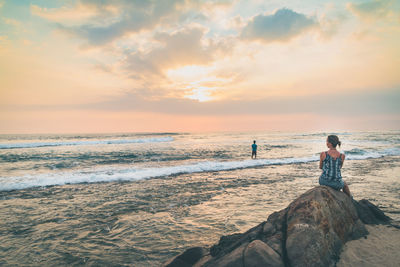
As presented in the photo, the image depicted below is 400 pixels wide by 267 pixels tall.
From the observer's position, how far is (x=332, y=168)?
17.1ft

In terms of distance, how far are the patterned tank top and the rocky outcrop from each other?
35cm

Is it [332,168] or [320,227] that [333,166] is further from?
[320,227]

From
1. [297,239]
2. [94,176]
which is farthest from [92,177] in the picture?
[297,239]

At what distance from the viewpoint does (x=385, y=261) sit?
3852 mm

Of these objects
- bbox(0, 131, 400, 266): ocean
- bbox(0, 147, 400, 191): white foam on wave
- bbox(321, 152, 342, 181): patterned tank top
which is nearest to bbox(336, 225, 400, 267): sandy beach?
bbox(321, 152, 342, 181): patterned tank top

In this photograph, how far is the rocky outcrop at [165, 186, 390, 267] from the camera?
11.3 ft

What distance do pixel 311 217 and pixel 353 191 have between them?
24.3ft

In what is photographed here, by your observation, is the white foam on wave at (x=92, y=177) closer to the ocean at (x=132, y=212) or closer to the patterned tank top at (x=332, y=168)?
the ocean at (x=132, y=212)

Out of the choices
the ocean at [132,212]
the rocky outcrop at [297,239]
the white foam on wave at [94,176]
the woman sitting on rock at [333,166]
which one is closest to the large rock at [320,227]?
the rocky outcrop at [297,239]

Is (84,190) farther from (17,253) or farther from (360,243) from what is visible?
(360,243)

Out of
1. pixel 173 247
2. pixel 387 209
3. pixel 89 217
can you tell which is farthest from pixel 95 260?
pixel 387 209

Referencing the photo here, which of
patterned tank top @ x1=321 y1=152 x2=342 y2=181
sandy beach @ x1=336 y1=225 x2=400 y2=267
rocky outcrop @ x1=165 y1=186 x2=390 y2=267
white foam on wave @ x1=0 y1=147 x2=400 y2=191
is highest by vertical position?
patterned tank top @ x1=321 y1=152 x2=342 y2=181

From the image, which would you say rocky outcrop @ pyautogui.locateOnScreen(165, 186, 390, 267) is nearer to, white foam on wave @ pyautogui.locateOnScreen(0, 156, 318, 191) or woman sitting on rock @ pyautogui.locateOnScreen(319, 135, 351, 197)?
woman sitting on rock @ pyautogui.locateOnScreen(319, 135, 351, 197)

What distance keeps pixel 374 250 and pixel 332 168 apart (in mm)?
1826
